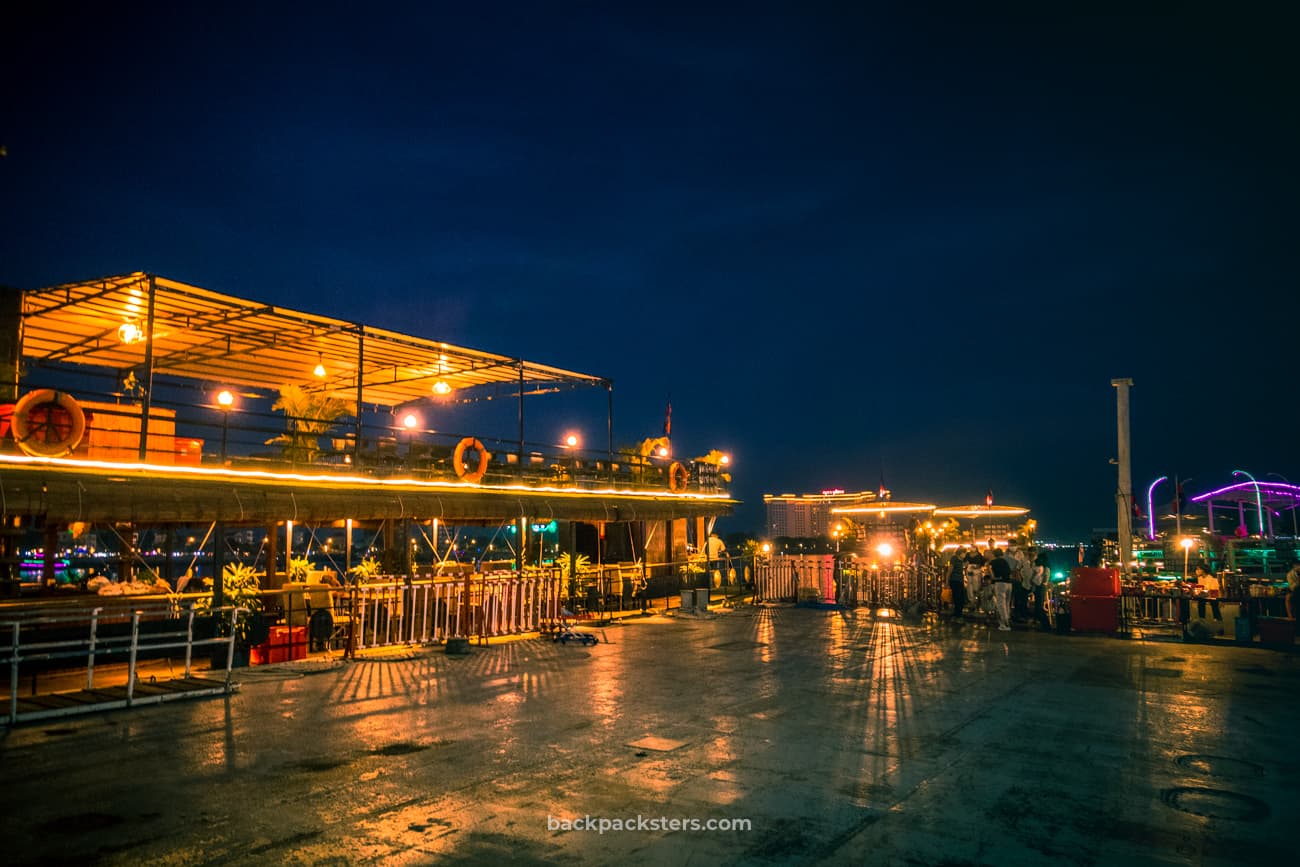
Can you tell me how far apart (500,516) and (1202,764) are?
50.5 feet

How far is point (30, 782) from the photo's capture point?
7.07 m

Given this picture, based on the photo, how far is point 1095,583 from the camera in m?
18.6

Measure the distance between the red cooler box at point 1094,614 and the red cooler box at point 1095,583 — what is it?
12 centimetres

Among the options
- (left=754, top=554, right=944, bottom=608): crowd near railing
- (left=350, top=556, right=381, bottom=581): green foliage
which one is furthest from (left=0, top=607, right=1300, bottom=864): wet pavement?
(left=754, top=554, right=944, bottom=608): crowd near railing

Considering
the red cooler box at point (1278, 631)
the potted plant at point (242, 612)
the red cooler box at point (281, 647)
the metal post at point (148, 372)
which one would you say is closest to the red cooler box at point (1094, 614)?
the red cooler box at point (1278, 631)

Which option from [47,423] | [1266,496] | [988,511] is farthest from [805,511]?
[47,423]

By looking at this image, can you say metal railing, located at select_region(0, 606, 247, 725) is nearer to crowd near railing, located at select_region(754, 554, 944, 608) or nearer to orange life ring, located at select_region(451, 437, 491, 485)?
orange life ring, located at select_region(451, 437, 491, 485)

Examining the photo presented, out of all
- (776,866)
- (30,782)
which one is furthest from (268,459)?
(776,866)

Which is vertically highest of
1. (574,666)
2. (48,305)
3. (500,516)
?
(48,305)

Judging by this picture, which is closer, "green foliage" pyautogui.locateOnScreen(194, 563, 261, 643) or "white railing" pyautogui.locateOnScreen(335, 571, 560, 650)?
"green foliage" pyautogui.locateOnScreen(194, 563, 261, 643)

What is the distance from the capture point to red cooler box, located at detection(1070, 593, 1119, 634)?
18281 millimetres

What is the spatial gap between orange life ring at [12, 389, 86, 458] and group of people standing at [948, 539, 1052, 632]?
63.7 feet

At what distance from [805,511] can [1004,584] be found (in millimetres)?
59812

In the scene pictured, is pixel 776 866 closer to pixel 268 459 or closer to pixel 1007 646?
pixel 1007 646
